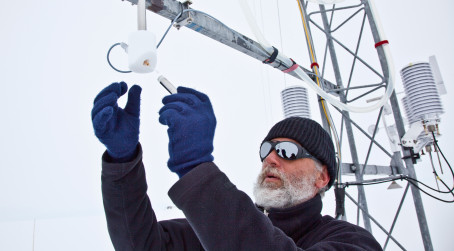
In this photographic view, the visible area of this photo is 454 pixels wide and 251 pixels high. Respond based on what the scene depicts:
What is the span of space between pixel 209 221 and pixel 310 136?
2.49 ft

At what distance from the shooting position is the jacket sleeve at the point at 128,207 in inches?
26.5

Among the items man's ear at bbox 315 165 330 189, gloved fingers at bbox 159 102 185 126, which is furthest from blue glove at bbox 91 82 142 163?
man's ear at bbox 315 165 330 189

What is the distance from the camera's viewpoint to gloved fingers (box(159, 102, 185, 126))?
54cm

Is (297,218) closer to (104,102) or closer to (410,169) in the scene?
(104,102)

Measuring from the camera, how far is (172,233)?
0.94m

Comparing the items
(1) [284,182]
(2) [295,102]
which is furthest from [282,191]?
(2) [295,102]

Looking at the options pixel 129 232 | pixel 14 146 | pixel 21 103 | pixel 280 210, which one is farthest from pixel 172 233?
pixel 21 103

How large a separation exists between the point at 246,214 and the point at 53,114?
7.00 feet

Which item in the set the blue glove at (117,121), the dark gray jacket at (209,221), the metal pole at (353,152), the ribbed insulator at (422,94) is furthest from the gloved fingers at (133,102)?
the ribbed insulator at (422,94)

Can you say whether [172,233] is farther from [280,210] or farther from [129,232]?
[280,210]

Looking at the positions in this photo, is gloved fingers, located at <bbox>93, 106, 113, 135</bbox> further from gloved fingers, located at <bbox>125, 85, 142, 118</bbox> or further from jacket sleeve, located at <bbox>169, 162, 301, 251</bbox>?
jacket sleeve, located at <bbox>169, 162, 301, 251</bbox>

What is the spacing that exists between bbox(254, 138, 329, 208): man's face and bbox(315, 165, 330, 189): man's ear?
6 centimetres

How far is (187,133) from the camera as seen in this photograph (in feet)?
1.72

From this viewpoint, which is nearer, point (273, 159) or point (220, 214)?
point (220, 214)
